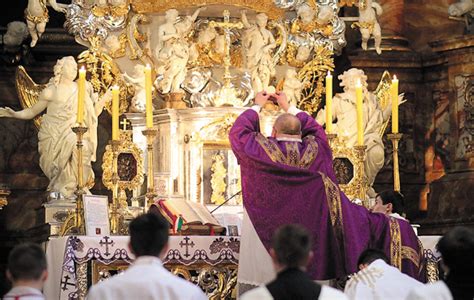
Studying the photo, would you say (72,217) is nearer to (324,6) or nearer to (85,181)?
(85,181)

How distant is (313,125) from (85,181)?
2.93 meters

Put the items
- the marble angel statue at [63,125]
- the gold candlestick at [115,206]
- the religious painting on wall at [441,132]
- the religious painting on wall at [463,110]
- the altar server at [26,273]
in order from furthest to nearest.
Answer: the religious painting on wall at [441,132]
the religious painting on wall at [463,110]
the marble angel statue at [63,125]
the gold candlestick at [115,206]
the altar server at [26,273]

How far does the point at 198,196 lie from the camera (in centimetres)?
1327

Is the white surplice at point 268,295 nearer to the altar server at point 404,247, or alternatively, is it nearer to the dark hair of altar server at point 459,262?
the dark hair of altar server at point 459,262

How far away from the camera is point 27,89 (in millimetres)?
14148

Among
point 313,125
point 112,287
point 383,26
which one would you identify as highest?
point 383,26

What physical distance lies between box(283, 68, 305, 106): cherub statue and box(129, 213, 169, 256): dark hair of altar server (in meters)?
6.52

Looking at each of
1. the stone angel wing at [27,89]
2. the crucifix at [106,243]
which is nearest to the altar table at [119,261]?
the crucifix at [106,243]

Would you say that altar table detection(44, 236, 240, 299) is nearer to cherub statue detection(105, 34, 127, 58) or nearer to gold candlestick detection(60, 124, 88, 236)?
gold candlestick detection(60, 124, 88, 236)

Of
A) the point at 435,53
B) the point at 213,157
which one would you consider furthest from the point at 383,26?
the point at 213,157

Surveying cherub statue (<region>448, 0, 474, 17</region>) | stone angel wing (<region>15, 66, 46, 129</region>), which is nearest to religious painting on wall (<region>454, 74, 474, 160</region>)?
cherub statue (<region>448, 0, 474, 17</region>)

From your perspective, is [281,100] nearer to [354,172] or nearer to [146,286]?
[354,172]

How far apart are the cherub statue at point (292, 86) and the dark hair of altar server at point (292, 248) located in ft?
21.9

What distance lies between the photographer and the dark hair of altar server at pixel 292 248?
7.05 metres
